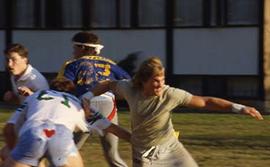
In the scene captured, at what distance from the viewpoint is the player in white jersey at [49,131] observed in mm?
6348

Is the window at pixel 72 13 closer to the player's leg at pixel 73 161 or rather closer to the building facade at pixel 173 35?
the building facade at pixel 173 35

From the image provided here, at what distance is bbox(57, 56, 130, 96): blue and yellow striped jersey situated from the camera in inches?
343

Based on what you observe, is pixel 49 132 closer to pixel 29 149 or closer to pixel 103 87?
pixel 29 149

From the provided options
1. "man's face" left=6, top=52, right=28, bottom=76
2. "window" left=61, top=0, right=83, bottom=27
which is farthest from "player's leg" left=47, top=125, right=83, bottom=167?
"window" left=61, top=0, right=83, bottom=27

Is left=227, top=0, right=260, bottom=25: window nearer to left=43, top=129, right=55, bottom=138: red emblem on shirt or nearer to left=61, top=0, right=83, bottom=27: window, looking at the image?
left=61, top=0, right=83, bottom=27: window

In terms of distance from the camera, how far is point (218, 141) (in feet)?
44.2

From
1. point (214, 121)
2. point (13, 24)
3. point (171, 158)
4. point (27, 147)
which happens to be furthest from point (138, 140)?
point (13, 24)

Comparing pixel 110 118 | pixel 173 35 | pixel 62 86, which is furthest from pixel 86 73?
pixel 173 35

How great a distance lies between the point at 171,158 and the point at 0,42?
633 inches

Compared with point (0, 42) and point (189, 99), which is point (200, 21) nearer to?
Result: point (0, 42)

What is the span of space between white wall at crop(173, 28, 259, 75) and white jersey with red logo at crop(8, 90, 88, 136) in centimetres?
1389

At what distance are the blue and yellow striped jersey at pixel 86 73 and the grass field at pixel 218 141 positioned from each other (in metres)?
2.30

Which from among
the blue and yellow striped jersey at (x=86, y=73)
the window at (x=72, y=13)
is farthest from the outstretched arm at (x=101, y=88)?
the window at (x=72, y=13)

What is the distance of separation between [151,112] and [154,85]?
13.4 inches
